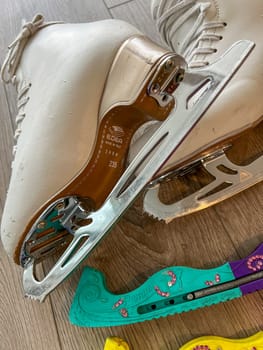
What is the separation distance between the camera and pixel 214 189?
589 mm

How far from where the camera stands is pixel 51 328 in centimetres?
57

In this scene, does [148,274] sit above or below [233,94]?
below

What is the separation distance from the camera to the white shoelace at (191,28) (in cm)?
62

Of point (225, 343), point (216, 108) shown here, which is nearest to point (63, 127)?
point (216, 108)

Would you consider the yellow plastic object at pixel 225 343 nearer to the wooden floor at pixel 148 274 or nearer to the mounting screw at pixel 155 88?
the wooden floor at pixel 148 274

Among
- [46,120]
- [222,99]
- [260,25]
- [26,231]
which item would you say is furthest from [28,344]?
[260,25]

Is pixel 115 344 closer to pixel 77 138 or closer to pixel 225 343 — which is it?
pixel 225 343

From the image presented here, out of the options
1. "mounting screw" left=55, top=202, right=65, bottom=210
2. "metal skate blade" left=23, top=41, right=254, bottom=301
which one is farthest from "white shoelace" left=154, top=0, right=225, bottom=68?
"mounting screw" left=55, top=202, right=65, bottom=210

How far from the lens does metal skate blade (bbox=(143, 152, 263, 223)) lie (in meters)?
0.58

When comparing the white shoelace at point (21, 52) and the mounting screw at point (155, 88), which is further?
the white shoelace at point (21, 52)

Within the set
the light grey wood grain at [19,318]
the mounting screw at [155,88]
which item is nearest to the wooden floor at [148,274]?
the light grey wood grain at [19,318]

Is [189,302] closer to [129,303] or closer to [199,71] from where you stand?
[129,303]

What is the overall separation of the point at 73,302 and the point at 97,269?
0.16ft

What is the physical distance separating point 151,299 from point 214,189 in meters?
0.15
